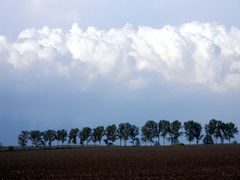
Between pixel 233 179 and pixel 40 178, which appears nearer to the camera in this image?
pixel 233 179

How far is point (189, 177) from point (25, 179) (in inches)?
560

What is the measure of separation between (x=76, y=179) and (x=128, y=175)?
500 cm

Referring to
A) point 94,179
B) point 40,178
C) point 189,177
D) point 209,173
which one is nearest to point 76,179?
point 94,179

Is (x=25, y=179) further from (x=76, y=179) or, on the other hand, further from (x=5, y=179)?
(x=76, y=179)

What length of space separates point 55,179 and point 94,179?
3412mm

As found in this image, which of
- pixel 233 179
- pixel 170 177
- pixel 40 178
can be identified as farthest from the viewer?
pixel 40 178

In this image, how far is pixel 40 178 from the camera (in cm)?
3438

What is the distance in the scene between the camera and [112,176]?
1346 inches

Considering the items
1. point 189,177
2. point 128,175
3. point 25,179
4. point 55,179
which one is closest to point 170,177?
point 189,177

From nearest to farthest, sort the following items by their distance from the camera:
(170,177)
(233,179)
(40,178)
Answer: (233,179), (170,177), (40,178)

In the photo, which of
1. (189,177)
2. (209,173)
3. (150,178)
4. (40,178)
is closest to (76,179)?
(40,178)

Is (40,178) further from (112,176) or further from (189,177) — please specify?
(189,177)

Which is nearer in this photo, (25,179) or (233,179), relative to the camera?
(233,179)

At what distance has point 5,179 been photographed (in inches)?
1320
